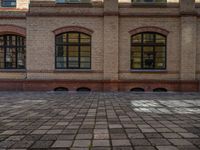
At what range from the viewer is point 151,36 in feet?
51.0

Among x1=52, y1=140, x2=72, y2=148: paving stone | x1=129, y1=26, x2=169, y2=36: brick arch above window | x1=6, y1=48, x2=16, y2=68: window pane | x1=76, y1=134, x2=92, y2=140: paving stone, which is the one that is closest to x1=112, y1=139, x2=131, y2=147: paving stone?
x1=76, y1=134, x2=92, y2=140: paving stone

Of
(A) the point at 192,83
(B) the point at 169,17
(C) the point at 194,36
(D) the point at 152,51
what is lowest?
(A) the point at 192,83

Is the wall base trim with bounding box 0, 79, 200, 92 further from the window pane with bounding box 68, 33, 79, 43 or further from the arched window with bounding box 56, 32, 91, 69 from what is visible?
the window pane with bounding box 68, 33, 79, 43

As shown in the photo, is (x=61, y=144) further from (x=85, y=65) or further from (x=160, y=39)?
(x=160, y=39)

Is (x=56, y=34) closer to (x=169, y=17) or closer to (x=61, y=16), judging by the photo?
(x=61, y=16)

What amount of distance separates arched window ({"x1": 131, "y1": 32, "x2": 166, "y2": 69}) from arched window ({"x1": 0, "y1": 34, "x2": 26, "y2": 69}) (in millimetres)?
7918

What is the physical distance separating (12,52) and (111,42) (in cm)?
718

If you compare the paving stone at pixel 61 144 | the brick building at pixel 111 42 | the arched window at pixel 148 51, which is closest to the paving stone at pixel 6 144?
the paving stone at pixel 61 144

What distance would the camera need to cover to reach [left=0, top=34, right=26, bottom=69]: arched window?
16047 mm

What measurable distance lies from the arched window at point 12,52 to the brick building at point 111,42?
0.98m

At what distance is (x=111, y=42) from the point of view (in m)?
15.0

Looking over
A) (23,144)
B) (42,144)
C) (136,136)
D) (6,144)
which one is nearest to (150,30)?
(136,136)

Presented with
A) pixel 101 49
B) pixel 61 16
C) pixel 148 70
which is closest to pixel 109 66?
pixel 101 49

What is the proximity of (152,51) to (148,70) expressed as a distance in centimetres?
138
